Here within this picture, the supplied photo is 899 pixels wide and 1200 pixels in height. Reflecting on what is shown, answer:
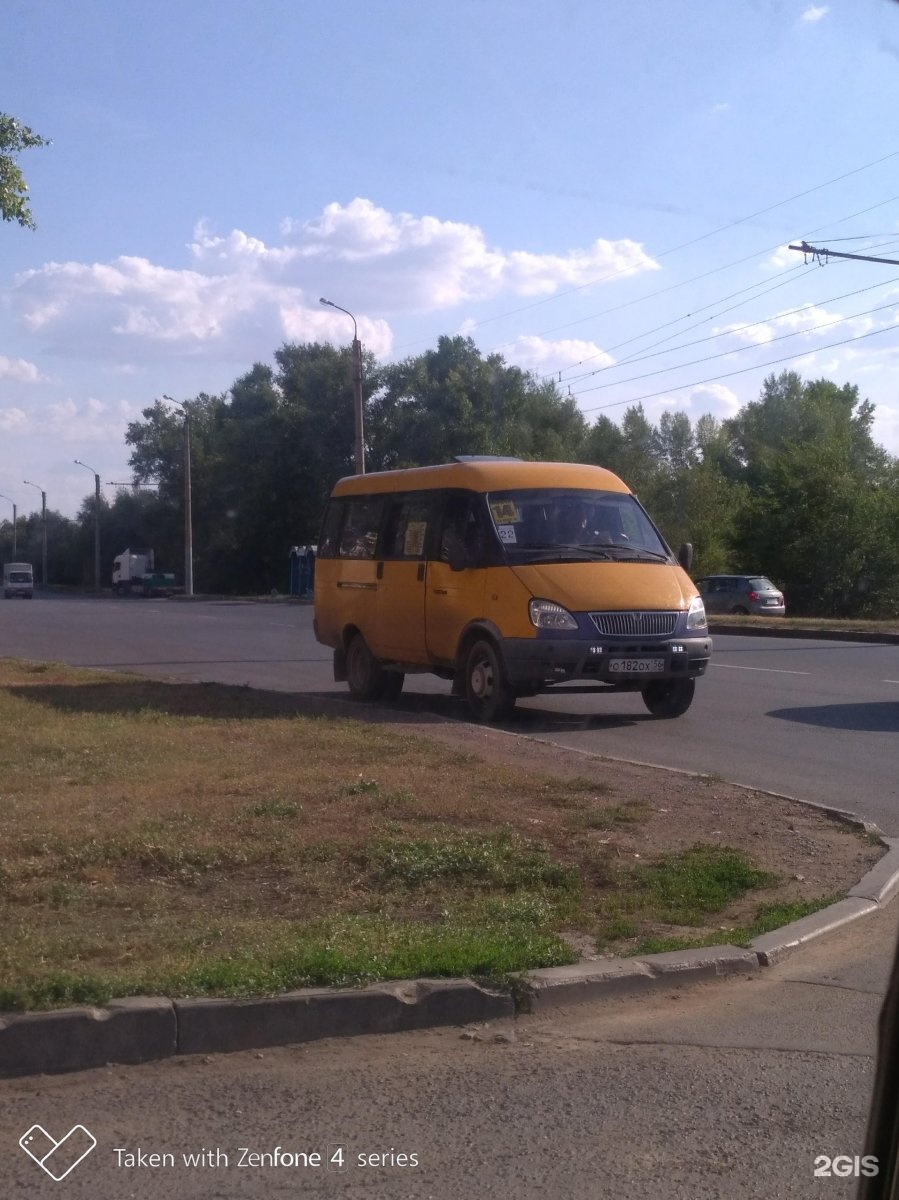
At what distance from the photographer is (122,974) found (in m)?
4.75

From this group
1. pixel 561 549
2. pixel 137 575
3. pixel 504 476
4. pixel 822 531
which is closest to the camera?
pixel 561 549

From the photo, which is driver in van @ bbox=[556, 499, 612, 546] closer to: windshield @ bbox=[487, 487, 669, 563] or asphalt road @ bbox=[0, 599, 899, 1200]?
windshield @ bbox=[487, 487, 669, 563]

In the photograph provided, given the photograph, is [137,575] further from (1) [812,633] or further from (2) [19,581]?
(1) [812,633]

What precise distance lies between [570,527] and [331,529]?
4.00 metres

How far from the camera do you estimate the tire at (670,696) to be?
13.4m

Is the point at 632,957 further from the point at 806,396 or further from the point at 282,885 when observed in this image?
the point at 806,396

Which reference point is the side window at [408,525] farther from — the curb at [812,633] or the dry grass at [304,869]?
the curb at [812,633]

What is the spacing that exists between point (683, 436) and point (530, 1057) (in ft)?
269

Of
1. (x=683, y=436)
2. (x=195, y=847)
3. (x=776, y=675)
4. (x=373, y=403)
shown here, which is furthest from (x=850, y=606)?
(x=195, y=847)

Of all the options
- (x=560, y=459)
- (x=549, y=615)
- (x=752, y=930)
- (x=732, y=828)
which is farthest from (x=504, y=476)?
Result: (x=560, y=459)

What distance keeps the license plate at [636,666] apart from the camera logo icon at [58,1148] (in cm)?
878

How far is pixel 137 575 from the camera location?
81.6m

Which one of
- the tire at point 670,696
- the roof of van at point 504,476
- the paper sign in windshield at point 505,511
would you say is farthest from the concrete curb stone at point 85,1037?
the tire at point 670,696

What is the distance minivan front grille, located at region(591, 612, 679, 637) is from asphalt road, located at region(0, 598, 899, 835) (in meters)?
0.95
